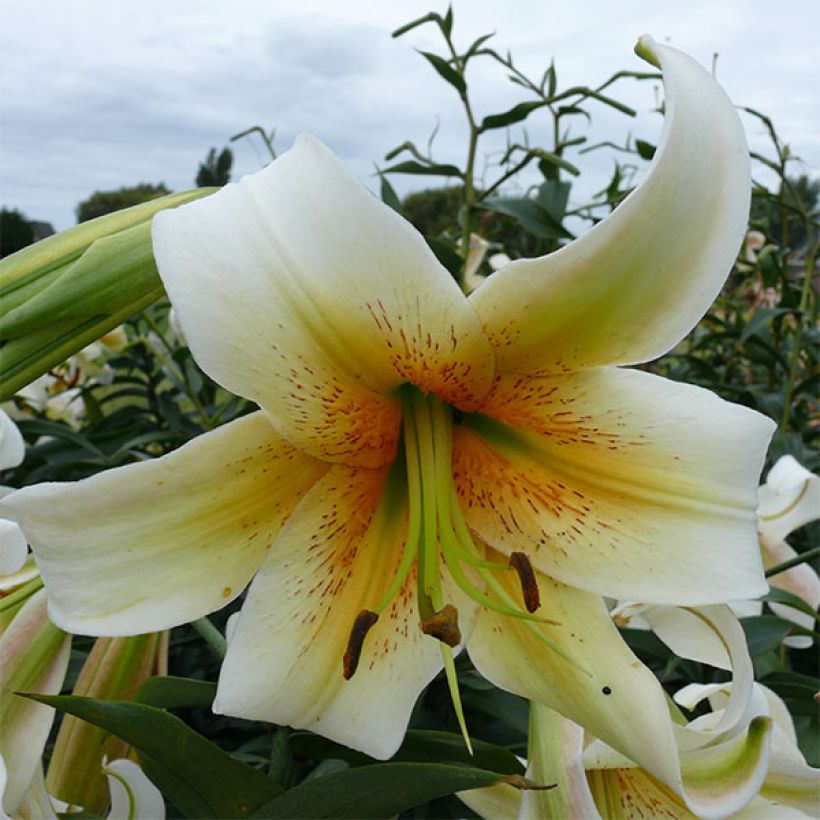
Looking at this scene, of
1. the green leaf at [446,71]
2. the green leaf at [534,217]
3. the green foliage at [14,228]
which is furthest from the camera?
the green foliage at [14,228]

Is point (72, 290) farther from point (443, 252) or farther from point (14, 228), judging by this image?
point (14, 228)

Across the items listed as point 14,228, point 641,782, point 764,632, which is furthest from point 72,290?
point 14,228

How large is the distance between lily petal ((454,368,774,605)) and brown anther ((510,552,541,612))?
0.02m

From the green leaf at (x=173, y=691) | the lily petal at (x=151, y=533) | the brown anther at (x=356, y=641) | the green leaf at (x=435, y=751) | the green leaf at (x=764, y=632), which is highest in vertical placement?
the lily petal at (x=151, y=533)

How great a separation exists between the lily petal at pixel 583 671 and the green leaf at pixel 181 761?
0.39 feet

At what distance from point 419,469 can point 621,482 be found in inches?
3.8

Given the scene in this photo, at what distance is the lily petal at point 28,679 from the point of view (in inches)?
17.1

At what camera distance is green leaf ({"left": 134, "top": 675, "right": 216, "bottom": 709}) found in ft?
1.50

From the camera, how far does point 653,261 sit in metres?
0.38

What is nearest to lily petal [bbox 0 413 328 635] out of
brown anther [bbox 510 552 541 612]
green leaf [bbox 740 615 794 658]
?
brown anther [bbox 510 552 541 612]

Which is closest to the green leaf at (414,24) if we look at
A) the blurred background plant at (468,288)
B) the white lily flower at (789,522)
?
the blurred background plant at (468,288)

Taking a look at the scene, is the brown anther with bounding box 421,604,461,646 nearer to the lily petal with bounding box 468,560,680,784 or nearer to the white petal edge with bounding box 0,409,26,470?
the lily petal with bounding box 468,560,680,784

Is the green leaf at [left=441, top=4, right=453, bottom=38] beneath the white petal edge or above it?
above

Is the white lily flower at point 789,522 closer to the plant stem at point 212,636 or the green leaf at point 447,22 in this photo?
the plant stem at point 212,636
